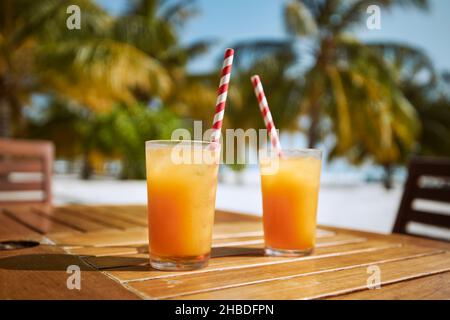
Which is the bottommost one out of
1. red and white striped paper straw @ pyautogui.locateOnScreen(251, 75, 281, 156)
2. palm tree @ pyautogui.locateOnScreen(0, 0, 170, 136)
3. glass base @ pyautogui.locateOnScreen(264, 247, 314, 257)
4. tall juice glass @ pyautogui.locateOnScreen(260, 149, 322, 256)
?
glass base @ pyautogui.locateOnScreen(264, 247, 314, 257)

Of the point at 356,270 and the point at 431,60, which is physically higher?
the point at 431,60

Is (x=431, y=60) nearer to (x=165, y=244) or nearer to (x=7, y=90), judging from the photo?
(x=7, y=90)

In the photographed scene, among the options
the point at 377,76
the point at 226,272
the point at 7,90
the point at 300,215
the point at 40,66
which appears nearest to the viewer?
the point at 226,272

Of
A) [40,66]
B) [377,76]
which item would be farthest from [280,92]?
[40,66]

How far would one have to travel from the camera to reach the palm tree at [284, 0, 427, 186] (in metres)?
10.2

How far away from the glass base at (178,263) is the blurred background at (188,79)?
4755 mm

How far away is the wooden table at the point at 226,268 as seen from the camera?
667 mm

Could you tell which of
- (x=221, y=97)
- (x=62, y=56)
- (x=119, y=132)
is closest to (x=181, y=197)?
(x=221, y=97)

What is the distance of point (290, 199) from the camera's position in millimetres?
1012

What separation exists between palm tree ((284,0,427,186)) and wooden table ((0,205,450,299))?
9.46 metres

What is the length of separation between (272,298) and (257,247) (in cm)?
38

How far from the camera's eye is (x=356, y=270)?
81cm

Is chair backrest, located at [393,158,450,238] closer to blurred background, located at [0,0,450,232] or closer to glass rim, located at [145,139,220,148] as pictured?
glass rim, located at [145,139,220,148]

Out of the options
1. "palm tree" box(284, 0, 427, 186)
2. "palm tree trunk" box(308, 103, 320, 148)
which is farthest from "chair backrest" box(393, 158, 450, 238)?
"palm tree trunk" box(308, 103, 320, 148)
